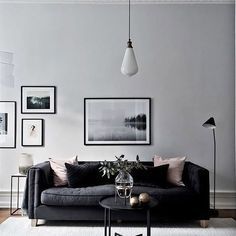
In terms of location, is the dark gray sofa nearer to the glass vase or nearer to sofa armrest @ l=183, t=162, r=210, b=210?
sofa armrest @ l=183, t=162, r=210, b=210

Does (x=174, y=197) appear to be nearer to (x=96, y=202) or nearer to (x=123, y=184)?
(x=123, y=184)

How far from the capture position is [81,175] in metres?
4.49

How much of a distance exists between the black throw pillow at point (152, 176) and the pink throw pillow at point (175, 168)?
0.13 m

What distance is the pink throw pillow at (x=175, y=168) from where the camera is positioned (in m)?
4.69

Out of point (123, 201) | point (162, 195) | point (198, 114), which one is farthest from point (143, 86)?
point (123, 201)

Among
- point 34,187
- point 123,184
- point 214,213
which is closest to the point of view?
point 123,184

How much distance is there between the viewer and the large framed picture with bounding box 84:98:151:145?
5.23 m

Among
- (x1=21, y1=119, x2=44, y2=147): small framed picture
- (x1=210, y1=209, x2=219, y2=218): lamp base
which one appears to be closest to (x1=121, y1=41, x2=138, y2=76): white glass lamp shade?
(x1=21, y1=119, x2=44, y2=147): small framed picture

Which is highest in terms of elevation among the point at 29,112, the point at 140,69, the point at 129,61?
the point at 140,69

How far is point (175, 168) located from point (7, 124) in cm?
258

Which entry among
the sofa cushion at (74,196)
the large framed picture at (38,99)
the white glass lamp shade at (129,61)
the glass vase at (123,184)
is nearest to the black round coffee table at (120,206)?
the glass vase at (123,184)

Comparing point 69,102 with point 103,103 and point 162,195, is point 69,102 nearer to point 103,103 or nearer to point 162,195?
point 103,103

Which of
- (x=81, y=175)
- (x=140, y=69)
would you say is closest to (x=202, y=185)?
(x=81, y=175)

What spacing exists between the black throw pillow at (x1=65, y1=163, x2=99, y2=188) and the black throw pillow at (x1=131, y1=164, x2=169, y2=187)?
21.5 inches
